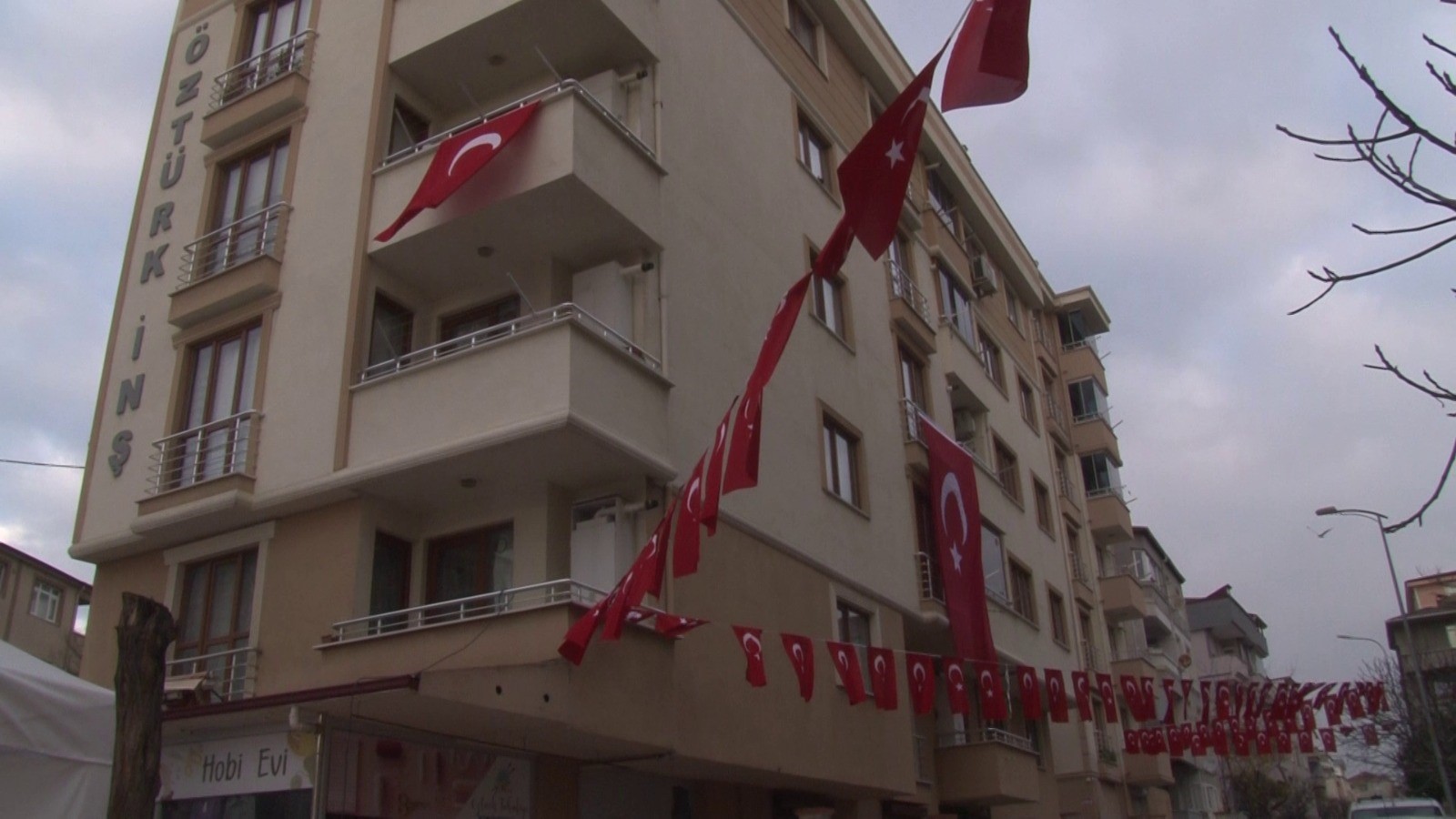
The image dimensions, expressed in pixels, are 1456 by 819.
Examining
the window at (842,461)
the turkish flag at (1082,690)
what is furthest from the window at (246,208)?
the turkish flag at (1082,690)

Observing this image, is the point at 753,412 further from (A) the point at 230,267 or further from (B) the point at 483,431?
(A) the point at 230,267

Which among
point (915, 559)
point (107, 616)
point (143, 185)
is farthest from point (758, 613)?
point (143, 185)

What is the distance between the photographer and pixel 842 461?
21922 mm

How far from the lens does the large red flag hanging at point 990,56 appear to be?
8.27 m

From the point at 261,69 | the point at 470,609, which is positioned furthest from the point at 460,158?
the point at 261,69

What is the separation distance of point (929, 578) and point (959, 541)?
97 centimetres

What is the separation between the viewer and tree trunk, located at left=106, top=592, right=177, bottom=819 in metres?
8.34

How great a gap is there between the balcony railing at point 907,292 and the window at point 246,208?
12.9m

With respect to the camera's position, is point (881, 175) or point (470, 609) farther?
point (470, 609)

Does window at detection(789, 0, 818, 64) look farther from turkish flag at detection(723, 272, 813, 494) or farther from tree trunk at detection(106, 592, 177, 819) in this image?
tree trunk at detection(106, 592, 177, 819)

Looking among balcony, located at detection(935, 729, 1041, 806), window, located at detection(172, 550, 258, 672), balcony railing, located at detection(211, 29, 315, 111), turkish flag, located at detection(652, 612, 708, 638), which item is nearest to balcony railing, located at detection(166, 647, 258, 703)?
window, located at detection(172, 550, 258, 672)

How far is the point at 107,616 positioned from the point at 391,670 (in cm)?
593

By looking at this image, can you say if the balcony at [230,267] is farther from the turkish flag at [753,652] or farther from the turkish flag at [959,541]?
the turkish flag at [959,541]

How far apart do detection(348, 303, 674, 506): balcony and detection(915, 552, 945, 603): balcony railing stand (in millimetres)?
8939
